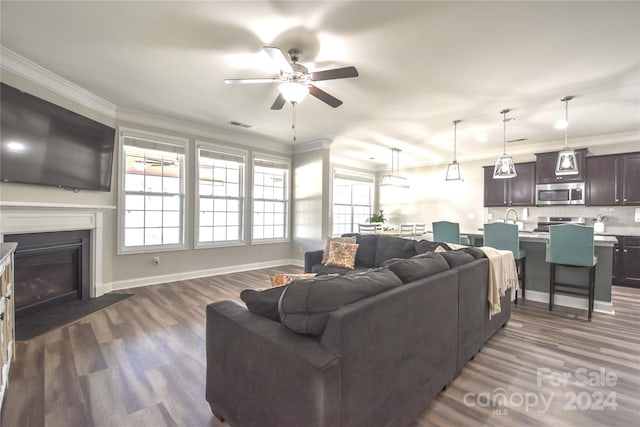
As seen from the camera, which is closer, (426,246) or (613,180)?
(426,246)

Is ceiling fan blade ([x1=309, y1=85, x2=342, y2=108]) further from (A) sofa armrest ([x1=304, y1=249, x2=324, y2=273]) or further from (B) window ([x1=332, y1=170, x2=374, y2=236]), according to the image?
(B) window ([x1=332, y1=170, x2=374, y2=236])

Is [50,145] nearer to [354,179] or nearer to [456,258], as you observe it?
[456,258]

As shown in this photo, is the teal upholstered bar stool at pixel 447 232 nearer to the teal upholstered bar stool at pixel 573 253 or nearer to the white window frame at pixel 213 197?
the teal upholstered bar stool at pixel 573 253

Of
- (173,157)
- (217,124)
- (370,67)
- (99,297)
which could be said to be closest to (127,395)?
(99,297)

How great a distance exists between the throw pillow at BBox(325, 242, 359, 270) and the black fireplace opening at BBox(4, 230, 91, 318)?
325 centimetres

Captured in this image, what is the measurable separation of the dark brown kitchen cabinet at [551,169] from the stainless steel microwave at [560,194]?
0.31 feet

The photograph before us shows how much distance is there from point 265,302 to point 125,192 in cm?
405

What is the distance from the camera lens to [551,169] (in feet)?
18.4

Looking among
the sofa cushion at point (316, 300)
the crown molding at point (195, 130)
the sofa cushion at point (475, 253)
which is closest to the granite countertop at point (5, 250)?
the sofa cushion at point (316, 300)

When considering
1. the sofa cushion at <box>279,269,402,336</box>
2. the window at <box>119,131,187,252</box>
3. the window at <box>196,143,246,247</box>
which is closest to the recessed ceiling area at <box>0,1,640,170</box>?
the window at <box>119,131,187,252</box>

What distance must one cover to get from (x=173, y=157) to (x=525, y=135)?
6414 mm

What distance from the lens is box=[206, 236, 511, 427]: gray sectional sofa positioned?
1145 mm

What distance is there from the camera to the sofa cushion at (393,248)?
3.65 meters

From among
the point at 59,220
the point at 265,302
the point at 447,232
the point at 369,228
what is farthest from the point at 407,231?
the point at 59,220
